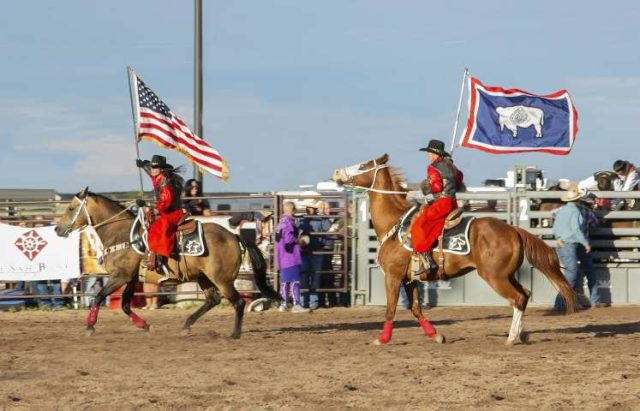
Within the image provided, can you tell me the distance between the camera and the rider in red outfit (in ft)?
44.6

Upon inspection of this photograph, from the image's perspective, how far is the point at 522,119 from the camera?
18.7 m

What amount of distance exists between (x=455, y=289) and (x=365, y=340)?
5.92 m

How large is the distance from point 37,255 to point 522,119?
8911 mm

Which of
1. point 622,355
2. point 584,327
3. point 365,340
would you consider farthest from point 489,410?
point 584,327

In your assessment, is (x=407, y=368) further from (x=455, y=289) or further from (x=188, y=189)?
(x=188, y=189)

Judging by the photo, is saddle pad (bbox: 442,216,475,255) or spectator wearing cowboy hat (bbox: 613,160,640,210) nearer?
saddle pad (bbox: 442,216,475,255)

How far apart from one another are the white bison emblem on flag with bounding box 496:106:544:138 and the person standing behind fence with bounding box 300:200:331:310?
3.62m

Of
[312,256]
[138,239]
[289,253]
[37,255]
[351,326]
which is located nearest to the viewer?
[138,239]

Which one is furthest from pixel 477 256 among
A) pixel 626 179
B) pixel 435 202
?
pixel 626 179

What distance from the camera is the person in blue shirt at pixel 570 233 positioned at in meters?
17.6

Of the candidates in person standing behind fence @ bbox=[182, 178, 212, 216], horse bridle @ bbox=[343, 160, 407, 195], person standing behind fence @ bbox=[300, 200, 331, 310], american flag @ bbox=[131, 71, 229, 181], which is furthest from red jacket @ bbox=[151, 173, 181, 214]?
person standing behind fence @ bbox=[182, 178, 212, 216]

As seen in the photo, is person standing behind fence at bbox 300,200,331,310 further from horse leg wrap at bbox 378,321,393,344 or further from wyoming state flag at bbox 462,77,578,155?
horse leg wrap at bbox 378,321,393,344

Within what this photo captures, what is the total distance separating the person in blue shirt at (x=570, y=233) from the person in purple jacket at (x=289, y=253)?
171 inches

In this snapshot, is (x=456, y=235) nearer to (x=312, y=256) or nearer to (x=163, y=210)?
(x=163, y=210)
